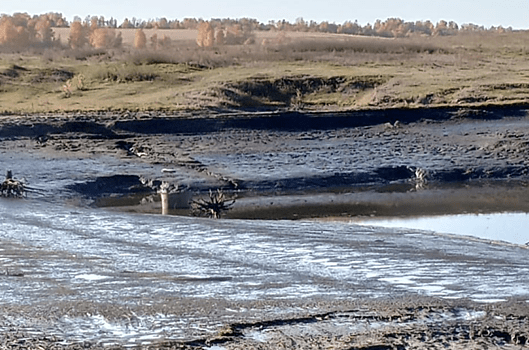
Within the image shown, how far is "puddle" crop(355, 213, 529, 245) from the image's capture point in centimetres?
1321

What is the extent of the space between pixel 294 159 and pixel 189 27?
8501cm

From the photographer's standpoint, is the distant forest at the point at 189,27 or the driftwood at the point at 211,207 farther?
the distant forest at the point at 189,27

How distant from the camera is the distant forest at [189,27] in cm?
6290

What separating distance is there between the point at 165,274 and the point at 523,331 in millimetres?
3558

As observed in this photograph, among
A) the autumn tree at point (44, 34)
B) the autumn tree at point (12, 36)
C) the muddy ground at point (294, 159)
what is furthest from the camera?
the autumn tree at point (44, 34)

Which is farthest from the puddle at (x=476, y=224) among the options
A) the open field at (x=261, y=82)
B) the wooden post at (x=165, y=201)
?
the open field at (x=261, y=82)

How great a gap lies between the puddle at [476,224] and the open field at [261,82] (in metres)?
9.48

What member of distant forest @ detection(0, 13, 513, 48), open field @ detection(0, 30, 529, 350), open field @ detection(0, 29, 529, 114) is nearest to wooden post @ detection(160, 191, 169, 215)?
open field @ detection(0, 30, 529, 350)

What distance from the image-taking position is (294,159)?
19.8 m

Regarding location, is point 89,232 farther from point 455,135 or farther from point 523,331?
point 455,135

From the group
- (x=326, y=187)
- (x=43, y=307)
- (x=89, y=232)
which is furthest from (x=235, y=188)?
(x=43, y=307)

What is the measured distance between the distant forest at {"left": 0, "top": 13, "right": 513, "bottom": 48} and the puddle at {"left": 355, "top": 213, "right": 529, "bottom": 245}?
4642 cm

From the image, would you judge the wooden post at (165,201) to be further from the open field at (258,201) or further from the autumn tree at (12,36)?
the autumn tree at (12,36)

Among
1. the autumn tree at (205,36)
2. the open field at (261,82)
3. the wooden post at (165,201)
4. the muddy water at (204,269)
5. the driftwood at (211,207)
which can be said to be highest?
the autumn tree at (205,36)
